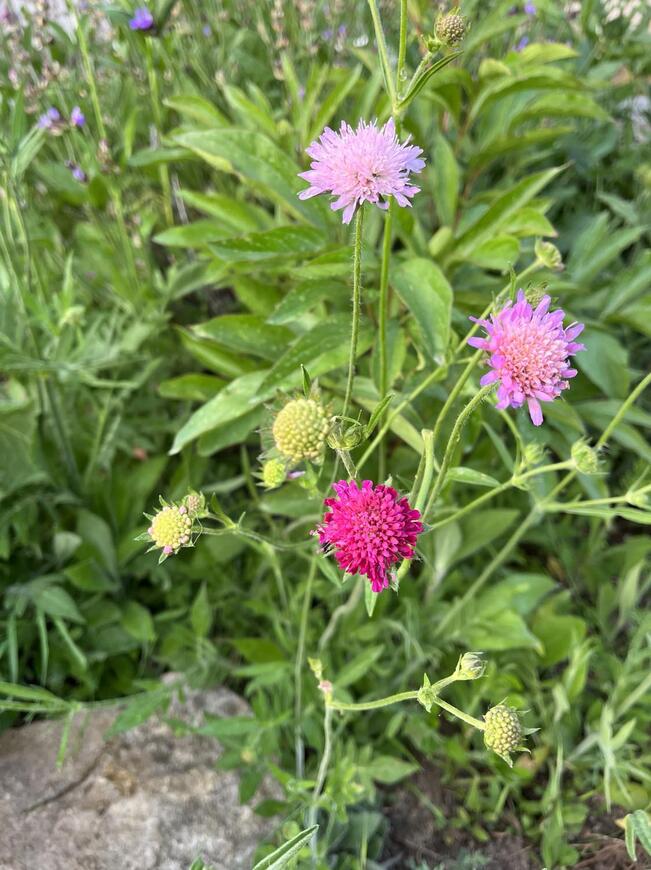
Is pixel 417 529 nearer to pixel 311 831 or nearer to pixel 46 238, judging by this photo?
pixel 311 831

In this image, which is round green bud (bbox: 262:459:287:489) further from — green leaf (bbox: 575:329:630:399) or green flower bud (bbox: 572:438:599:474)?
green leaf (bbox: 575:329:630:399)

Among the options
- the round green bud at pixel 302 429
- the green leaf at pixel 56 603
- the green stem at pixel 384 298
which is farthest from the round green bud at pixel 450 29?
the green leaf at pixel 56 603

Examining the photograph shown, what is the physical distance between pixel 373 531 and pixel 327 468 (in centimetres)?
55

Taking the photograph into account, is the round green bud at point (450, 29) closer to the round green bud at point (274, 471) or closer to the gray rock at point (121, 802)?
the round green bud at point (274, 471)

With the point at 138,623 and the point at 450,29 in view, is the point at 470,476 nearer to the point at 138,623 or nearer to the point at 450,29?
the point at 450,29

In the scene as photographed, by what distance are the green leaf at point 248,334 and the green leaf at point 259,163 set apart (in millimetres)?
191

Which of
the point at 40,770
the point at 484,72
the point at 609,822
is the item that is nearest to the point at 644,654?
the point at 609,822

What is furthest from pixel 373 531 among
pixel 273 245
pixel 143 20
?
pixel 143 20

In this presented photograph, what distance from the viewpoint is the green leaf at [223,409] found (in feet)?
3.57

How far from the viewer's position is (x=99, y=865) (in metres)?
0.96

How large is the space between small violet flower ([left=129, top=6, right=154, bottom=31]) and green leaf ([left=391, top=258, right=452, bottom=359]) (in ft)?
1.95

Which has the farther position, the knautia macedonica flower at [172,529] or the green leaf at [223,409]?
the green leaf at [223,409]

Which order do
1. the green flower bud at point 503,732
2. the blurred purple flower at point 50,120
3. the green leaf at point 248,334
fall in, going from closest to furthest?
1. the green flower bud at point 503,732
2. the green leaf at point 248,334
3. the blurred purple flower at point 50,120

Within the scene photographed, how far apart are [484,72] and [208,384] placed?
30.3 inches
